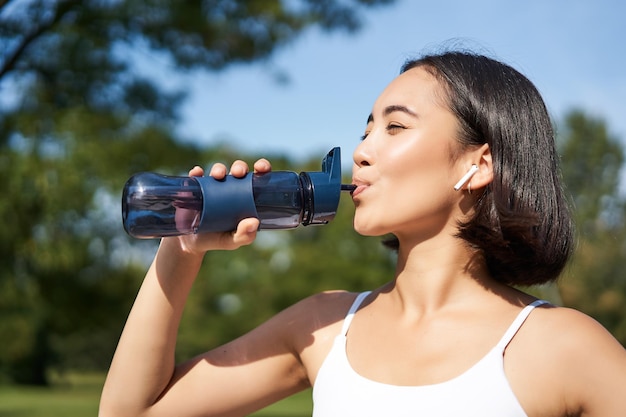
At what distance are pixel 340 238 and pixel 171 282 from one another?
132 ft

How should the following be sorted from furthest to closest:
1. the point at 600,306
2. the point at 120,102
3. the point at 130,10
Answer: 1. the point at 600,306
2. the point at 120,102
3. the point at 130,10

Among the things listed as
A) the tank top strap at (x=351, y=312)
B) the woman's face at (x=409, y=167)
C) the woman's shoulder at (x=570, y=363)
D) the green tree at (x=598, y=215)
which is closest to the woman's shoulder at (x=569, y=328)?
the woman's shoulder at (x=570, y=363)

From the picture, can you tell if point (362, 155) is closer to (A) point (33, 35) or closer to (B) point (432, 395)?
(B) point (432, 395)

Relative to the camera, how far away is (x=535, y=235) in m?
1.97

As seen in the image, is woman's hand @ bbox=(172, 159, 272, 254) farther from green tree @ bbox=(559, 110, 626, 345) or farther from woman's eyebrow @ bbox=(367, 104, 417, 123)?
green tree @ bbox=(559, 110, 626, 345)

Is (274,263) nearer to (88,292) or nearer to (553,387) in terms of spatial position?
(88,292)

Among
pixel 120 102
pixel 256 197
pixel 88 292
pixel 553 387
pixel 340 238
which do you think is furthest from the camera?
pixel 340 238

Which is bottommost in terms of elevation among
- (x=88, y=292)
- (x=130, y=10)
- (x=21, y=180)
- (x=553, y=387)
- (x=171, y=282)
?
(x=88, y=292)

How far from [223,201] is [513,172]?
2.42 ft

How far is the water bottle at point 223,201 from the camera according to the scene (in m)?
1.88

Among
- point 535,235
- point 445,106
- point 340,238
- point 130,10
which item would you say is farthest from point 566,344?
point 340,238

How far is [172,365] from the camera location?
6.84 feet

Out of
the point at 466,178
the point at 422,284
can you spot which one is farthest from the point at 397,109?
the point at 422,284

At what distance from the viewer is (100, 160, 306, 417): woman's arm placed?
2.05 meters
